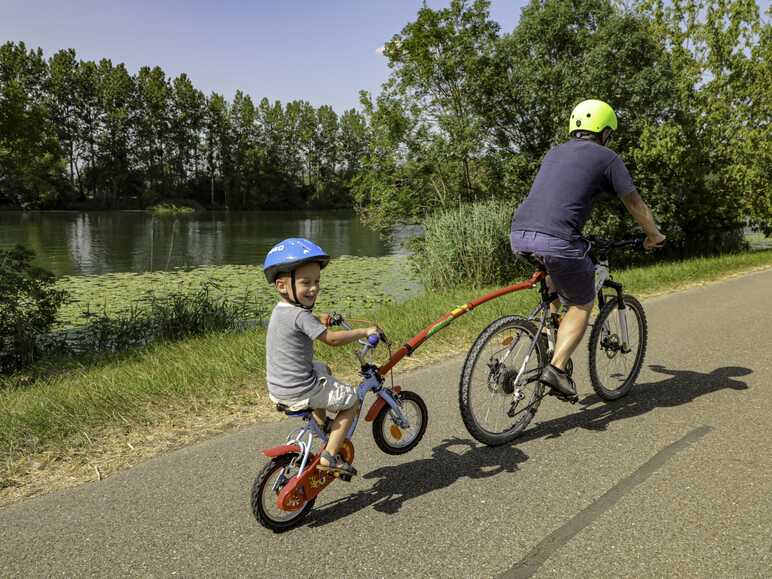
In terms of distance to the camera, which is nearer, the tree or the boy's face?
the boy's face

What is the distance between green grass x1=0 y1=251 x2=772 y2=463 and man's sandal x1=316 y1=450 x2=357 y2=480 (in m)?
1.87

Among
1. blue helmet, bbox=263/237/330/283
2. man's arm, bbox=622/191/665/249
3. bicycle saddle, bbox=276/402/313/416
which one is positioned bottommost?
bicycle saddle, bbox=276/402/313/416

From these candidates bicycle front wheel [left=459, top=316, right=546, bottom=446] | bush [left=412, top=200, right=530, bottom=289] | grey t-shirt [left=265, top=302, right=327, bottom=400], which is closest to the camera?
grey t-shirt [left=265, top=302, right=327, bottom=400]

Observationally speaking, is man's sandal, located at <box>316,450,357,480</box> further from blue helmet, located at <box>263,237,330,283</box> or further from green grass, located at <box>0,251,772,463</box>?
green grass, located at <box>0,251,772,463</box>

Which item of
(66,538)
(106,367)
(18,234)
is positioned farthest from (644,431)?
(18,234)

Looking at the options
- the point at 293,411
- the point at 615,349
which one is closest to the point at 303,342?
the point at 293,411

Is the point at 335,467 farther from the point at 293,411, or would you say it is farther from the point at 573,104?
the point at 573,104

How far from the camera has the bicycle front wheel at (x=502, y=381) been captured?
357 centimetres

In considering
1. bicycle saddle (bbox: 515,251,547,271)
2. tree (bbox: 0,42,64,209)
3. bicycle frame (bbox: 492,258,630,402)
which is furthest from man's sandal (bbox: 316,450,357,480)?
tree (bbox: 0,42,64,209)

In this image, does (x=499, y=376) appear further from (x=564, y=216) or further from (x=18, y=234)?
(x=18, y=234)

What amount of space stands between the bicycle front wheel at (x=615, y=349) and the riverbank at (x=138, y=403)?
184 centimetres

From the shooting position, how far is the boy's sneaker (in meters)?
3.78

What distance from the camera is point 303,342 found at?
281 cm

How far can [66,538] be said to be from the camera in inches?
109
